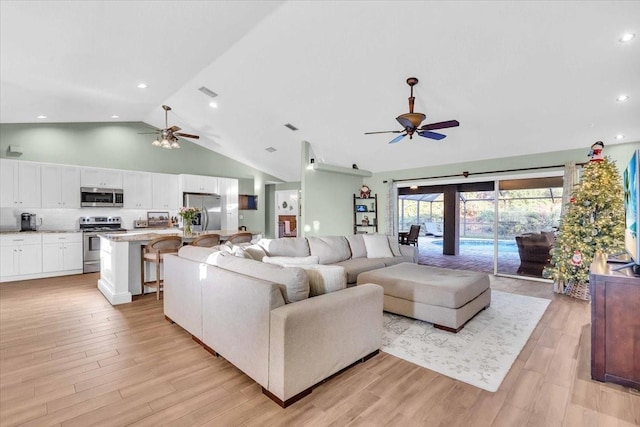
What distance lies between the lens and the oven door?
20.6 ft

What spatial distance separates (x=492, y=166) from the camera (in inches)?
245

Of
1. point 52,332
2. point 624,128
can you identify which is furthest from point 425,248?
point 52,332

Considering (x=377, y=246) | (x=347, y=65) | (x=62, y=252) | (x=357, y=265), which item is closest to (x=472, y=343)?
(x=357, y=265)

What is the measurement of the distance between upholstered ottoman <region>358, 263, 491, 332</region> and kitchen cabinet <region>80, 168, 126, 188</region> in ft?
20.2

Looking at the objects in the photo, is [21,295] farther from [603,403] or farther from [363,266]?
[603,403]

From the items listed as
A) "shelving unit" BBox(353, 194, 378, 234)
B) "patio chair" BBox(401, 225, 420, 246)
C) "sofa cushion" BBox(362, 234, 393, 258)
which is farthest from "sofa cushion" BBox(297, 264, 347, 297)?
"patio chair" BBox(401, 225, 420, 246)

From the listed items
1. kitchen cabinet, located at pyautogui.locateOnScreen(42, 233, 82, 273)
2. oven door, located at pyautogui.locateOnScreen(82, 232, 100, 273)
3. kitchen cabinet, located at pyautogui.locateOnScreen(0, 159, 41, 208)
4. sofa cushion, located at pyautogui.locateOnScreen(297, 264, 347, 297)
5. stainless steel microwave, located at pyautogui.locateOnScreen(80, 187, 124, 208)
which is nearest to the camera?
sofa cushion, located at pyautogui.locateOnScreen(297, 264, 347, 297)

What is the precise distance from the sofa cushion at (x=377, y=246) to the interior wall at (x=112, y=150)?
5081mm

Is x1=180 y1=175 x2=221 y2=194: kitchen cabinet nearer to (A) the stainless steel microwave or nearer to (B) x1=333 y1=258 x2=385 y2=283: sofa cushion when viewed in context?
(A) the stainless steel microwave

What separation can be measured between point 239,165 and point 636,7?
8395mm

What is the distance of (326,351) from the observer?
7.30ft

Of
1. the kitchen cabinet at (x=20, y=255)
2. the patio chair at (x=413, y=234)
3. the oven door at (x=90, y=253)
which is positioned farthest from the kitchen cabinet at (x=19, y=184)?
the patio chair at (x=413, y=234)

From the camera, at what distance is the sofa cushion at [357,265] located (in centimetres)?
452

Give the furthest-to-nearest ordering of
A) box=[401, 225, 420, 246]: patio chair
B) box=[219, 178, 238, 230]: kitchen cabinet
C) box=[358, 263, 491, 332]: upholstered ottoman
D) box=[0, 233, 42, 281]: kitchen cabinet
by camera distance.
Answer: box=[401, 225, 420, 246]: patio chair
box=[219, 178, 238, 230]: kitchen cabinet
box=[0, 233, 42, 281]: kitchen cabinet
box=[358, 263, 491, 332]: upholstered ottoman
